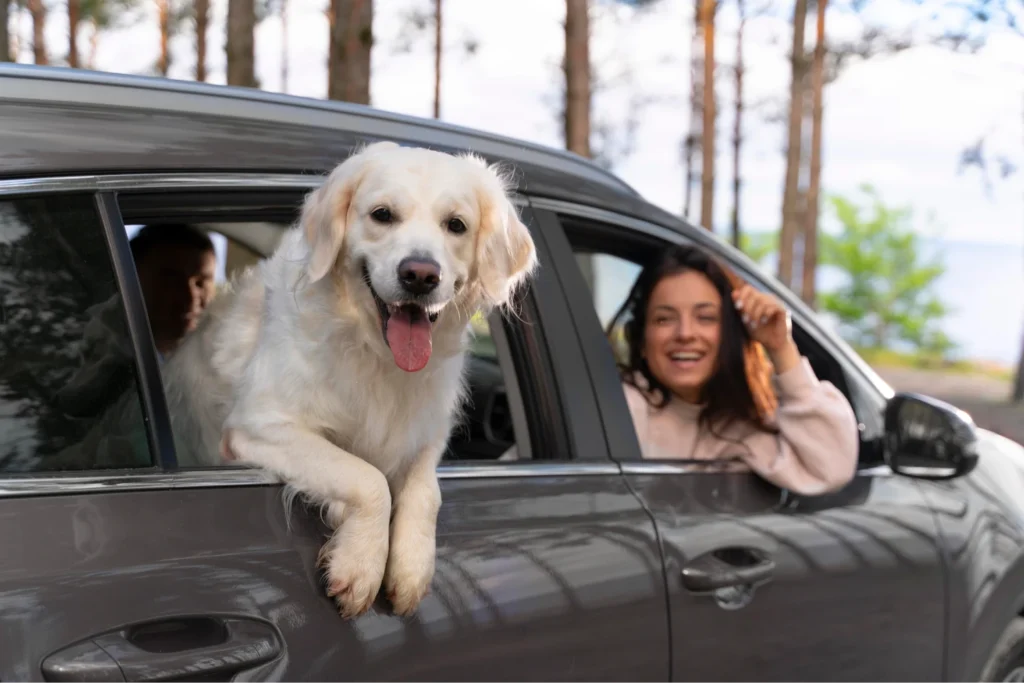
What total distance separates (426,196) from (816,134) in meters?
24.5

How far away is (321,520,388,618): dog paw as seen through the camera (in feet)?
6.13

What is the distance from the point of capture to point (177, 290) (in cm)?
319

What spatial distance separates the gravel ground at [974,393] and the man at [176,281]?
559 inches

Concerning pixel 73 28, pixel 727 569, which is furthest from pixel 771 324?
pixel 73 28

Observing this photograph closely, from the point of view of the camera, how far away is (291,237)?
2449 millimetres

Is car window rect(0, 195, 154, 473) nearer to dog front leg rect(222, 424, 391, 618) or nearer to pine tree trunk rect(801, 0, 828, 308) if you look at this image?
dog front leg rect(222, 424, 391, 618)

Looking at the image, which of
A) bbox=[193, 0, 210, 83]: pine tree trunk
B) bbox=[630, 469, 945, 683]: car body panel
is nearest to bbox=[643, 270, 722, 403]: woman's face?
bbox=[630, 469, 945, 683]: car body panel

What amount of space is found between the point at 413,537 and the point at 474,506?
0.20m

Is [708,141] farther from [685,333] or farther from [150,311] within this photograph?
[150,311]

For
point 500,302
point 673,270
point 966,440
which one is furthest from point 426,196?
point 966,440

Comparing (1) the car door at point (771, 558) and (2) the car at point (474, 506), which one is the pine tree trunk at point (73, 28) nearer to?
(2) the car at point (474, 506)

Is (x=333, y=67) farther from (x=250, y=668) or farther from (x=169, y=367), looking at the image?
(x=250, y=668)

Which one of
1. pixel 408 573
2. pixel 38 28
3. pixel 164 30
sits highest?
pixel 164 30

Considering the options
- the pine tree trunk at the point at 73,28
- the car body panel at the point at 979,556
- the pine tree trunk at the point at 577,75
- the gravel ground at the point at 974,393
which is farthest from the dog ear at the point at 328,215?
the pine tree trunk at the point at 73,28
